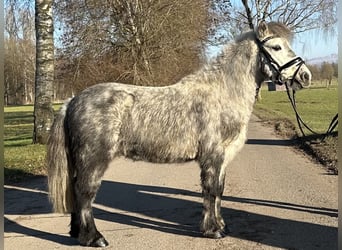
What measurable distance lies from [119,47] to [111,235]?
591 inches

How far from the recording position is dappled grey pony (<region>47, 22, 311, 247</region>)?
18.0 feet

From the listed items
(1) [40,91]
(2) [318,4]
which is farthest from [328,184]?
(2) [318,4]

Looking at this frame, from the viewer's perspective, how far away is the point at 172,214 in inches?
265

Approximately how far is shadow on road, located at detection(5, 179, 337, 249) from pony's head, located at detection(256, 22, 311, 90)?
1.88 meters

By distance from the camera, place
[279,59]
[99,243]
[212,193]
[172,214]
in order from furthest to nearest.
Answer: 1. [172,214]
2. [279,59]
3. [212,193]
4. [99,243]

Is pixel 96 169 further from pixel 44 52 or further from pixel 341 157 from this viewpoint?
pixel 44 52

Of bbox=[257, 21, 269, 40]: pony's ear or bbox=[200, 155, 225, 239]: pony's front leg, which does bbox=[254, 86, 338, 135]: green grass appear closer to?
bbox=[257, 21, 269, 40]: pony's ear

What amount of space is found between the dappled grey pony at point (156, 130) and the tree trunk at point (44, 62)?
807 cm

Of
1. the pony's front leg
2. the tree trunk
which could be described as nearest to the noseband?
the pony's front leg

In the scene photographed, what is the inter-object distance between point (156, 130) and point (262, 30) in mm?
1936

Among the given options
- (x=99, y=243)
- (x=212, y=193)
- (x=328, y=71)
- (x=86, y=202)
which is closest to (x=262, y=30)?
(x=212, y=193)

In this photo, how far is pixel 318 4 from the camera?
1478 inches

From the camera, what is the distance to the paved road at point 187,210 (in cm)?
555

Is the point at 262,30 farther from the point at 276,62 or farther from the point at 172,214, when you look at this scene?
the point at 172,214
